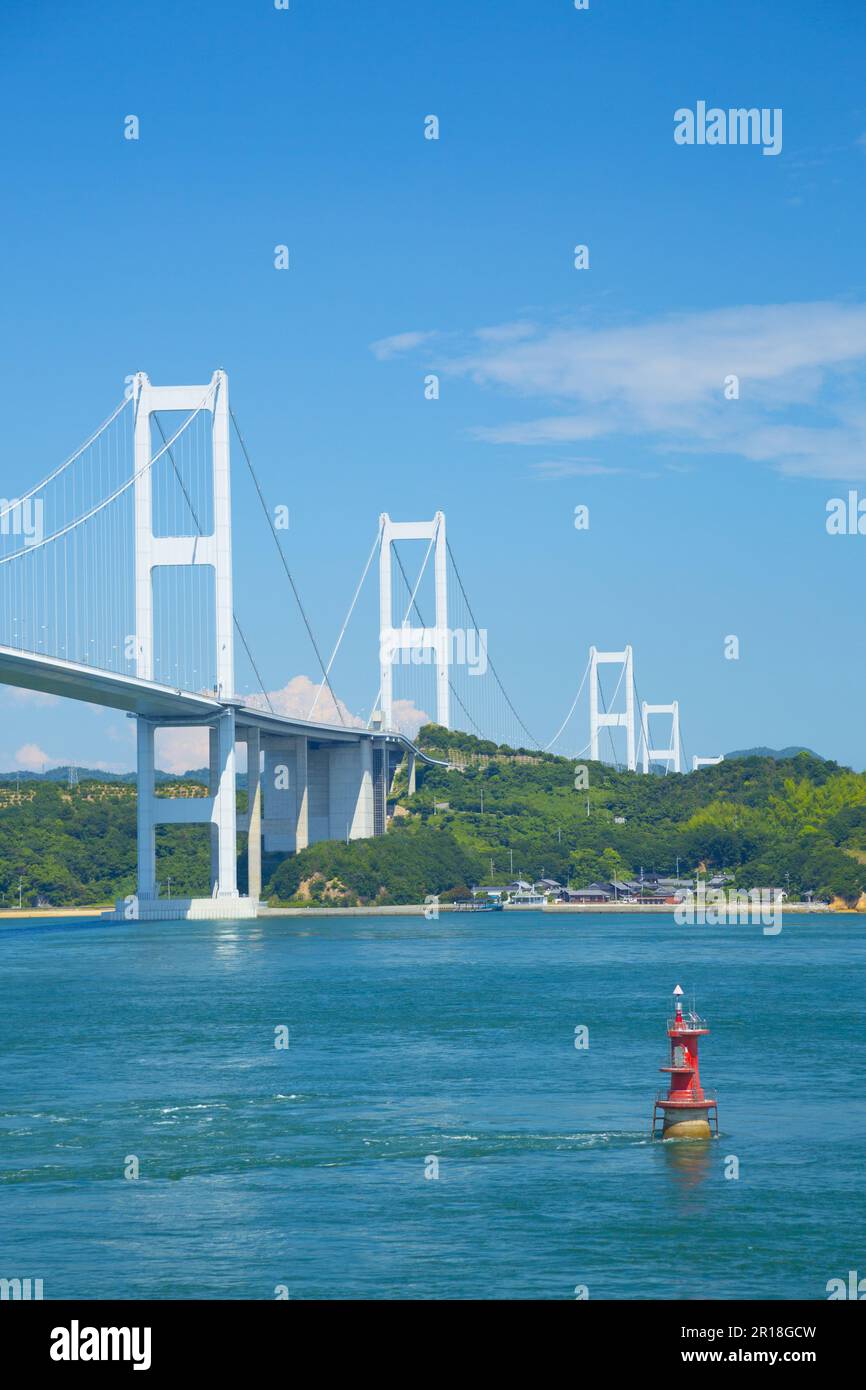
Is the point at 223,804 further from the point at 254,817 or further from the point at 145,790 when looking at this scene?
the point at 254,817

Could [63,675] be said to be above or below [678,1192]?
above

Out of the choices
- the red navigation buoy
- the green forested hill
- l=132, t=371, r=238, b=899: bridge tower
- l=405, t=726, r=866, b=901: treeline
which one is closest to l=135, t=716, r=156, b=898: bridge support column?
l=132, t=371, r=238, b=899: bridge tower

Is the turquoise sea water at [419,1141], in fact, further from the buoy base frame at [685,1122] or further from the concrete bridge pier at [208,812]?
the concrete bridge pier at [208,812]

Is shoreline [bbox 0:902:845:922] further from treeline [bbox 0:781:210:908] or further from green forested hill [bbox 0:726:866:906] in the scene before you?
treeline [bbox 0:781:210:908]

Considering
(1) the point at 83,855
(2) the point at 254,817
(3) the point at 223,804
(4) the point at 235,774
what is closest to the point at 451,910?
(2) the point at 254,817
